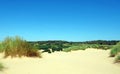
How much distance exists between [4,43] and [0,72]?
5085mm

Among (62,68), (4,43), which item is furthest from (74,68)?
(4,43)

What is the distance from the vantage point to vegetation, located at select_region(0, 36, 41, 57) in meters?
12.2

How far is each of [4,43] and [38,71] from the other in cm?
465

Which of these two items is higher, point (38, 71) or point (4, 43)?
point (4, 43)

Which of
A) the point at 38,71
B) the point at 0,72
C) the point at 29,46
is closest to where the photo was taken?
the point at 0,72

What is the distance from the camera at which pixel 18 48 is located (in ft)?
40.4

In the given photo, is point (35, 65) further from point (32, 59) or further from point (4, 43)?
point (4, 43)

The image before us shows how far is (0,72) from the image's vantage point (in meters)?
8.43

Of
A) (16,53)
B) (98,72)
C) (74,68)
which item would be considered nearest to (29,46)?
(16,53)

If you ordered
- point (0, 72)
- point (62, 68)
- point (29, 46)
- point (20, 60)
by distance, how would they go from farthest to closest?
point (29, 46), point (20, 60), point (62, 68), point (0, 72)

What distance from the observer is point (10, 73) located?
8.59 metres

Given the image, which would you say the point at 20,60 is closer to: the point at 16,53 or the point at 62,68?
the point at 16,53

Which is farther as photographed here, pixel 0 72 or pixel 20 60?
pixel 20 60

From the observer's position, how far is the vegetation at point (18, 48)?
12234mm
